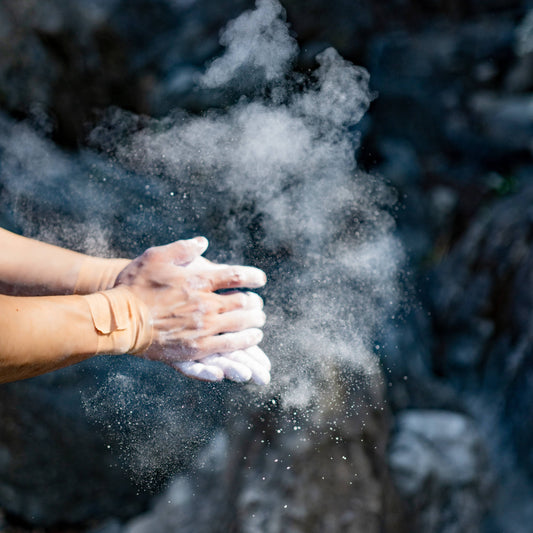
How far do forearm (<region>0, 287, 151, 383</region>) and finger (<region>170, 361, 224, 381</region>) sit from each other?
11 cm

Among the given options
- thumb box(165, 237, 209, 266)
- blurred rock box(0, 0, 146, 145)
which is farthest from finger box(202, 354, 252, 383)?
blurred rock box(0, 0, 146, 145)

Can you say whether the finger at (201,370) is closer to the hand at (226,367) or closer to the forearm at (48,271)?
the hand at (226,367)

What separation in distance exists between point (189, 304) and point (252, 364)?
0.70 ft

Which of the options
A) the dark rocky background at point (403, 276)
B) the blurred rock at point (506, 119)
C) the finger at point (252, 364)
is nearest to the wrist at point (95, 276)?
the dark rocky background at point (403, 276)

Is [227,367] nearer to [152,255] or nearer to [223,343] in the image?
[223,343]

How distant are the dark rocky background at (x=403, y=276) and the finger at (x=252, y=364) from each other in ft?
0.85

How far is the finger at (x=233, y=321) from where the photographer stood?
38.7 inches

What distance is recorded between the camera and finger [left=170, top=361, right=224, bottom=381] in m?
0.98

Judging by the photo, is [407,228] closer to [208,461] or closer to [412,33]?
[412,33]

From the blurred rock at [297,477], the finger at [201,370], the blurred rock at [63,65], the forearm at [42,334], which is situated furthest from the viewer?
the blurred rock at [63,65]

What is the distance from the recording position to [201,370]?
3.22 feet

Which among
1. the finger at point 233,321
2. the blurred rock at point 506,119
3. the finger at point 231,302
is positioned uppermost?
the blurred rock at point 506,119

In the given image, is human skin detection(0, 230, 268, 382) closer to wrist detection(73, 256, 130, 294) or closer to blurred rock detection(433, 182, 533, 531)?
wrist detection(73, 256, 130, 294)

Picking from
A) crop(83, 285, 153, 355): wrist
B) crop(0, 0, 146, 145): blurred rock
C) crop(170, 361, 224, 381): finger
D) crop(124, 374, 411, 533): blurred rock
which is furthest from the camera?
crop(0, 0, 146, 145): blurred rock
